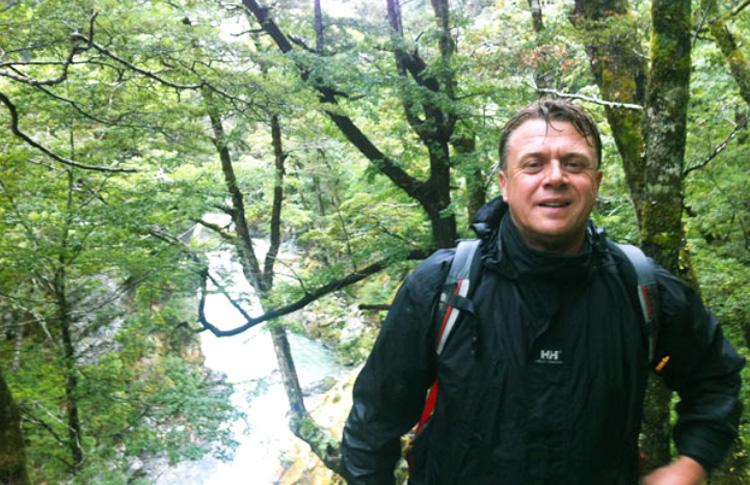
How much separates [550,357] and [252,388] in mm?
13666

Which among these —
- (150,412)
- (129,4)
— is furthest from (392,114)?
(150,412)

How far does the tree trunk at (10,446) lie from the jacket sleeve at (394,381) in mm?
2992

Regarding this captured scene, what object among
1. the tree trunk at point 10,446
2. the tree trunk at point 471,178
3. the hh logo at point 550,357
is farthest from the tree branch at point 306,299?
the hh logo at point 550,357

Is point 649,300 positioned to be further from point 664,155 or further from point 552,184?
point 664,155

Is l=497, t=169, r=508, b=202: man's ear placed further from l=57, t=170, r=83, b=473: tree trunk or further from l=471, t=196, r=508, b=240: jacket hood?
l=57, t=170, r=83, b=473: tree trunk

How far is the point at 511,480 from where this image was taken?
1363 mm

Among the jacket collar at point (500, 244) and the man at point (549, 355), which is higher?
the jacket collar at point (500, 244)

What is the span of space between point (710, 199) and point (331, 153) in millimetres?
6931

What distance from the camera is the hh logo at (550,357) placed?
1378 millimetres

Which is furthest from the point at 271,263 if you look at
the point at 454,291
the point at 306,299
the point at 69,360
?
the point at 454,291

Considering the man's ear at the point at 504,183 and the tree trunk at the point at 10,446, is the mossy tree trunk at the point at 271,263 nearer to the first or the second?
the tree trunk at the point at 10,446

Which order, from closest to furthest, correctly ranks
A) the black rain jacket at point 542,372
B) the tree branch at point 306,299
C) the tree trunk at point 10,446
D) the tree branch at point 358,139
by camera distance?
the black rain jacket at point 542,372, the tree trunk at point 10,446, the tree branch at point 358,139, the tree branch at point 306,299

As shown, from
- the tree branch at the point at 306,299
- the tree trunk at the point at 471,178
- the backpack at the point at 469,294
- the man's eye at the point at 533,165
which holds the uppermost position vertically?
the tree trunk at the point at 471,178

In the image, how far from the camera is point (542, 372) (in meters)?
1.37
